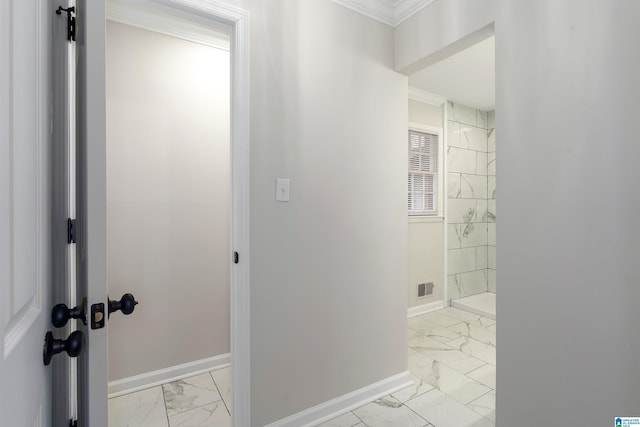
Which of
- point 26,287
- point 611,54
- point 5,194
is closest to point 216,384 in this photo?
point 26,287

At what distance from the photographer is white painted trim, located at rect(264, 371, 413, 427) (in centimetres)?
182

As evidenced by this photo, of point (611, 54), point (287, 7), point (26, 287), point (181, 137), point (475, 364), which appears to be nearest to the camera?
point (26, 287)

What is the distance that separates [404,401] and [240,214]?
1.70 meters

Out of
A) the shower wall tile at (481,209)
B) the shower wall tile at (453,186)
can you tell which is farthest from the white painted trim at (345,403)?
the shower wall tile at (481,209)

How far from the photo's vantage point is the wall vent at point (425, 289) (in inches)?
154

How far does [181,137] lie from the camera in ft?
7.97

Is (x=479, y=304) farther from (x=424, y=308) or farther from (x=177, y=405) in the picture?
(x=177, y=405)

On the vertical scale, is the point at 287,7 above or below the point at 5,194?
above

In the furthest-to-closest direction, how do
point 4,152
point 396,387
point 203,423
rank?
1. point 396,387
2. point 203,423
3. point 4,152

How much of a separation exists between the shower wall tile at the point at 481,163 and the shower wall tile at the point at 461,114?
474 mm

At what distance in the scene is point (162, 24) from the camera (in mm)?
2295

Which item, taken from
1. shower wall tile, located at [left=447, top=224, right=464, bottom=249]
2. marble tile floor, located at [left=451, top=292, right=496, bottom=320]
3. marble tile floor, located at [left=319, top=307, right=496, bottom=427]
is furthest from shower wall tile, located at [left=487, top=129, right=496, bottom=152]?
marble tile floor, located at [left=319, top=307, right=496, bottom=427]

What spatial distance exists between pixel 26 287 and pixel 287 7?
1821 millimetres

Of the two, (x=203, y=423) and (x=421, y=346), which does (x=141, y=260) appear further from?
(x=421, y=346)
